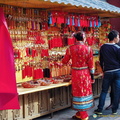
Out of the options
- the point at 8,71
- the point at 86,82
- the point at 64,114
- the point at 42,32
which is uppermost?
the point at 42,32

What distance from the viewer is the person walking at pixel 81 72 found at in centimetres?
509

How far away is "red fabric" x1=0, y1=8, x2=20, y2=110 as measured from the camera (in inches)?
171

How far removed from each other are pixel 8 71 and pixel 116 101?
2.45 meters

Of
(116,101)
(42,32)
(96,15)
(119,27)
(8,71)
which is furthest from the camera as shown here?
(119,27)

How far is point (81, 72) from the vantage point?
513 centimetres

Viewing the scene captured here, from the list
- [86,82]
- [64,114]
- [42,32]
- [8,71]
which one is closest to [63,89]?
[64,114]

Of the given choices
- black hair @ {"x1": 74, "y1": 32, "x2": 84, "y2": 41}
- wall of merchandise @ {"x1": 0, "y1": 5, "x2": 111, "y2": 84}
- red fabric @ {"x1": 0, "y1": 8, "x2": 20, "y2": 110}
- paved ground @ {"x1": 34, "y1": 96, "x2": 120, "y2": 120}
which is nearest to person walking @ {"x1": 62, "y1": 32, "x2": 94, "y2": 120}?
black hair @ {"x1": 74, "y1": 32, "x2": 84, "y2": 41}

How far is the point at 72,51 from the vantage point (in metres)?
5.15

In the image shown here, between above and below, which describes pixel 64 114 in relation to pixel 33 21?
below

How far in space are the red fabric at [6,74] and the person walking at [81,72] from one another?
1.31 m

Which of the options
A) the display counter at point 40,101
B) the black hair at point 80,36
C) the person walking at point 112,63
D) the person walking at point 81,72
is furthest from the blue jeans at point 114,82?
the black hair at point 80,36

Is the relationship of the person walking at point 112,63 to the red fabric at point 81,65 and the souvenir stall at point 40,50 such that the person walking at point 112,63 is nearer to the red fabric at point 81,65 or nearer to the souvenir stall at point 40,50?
the red fabric at point 81,65

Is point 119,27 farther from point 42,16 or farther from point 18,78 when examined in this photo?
point 18,78

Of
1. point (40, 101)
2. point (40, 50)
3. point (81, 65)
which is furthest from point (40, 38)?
point (40, 101)
